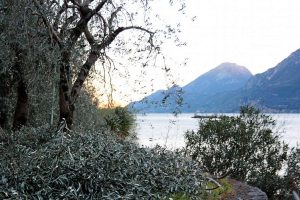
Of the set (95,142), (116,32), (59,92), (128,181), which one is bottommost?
(128,181)

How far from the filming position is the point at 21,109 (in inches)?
418

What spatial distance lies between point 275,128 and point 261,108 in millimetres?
749

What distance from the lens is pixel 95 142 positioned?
7441mm

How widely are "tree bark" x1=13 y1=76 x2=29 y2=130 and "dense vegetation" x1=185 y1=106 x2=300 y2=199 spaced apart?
4.52 metres

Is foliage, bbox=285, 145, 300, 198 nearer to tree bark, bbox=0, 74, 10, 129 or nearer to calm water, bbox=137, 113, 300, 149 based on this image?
calm water, bbox=137, 113, 300, 149

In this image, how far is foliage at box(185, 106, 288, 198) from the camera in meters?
12.7

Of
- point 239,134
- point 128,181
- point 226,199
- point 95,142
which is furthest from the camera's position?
point 239,134

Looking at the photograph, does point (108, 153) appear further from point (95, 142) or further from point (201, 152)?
point (201, 152)

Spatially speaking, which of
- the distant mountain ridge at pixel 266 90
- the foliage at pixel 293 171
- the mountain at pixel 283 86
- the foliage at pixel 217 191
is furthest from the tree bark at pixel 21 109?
the mountain at pixel 283 86

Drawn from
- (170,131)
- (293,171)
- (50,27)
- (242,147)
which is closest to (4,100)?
(50,27)

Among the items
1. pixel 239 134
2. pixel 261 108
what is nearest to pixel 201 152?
pixel 239 134

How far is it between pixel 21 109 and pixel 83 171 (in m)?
4.89

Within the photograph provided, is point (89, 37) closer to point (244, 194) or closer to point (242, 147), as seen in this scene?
point (244, 194)

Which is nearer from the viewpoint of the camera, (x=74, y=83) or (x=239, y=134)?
(x=74, y=83)
